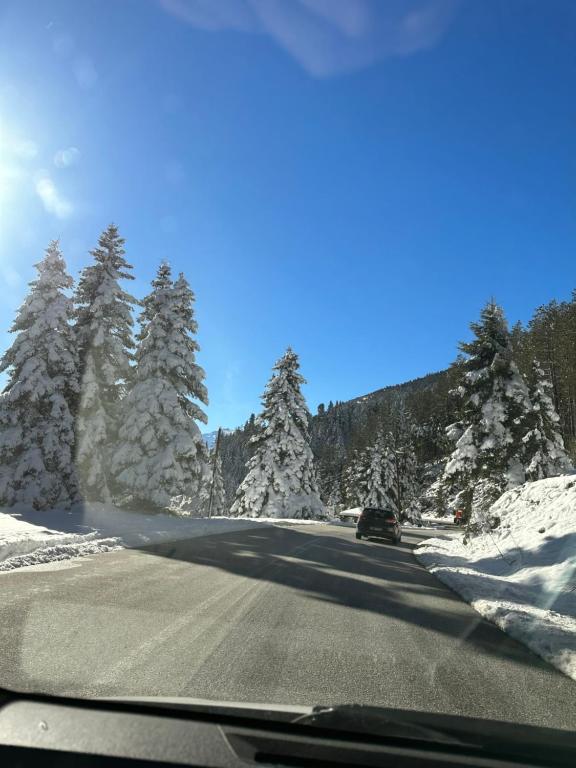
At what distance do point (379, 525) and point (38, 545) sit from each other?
16374 mm

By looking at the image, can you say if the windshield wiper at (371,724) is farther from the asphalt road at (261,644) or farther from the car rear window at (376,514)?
the car rear window at (376,514)

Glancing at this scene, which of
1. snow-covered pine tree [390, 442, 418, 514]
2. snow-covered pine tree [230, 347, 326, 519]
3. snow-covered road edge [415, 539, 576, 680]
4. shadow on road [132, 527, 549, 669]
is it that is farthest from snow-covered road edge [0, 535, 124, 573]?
snow-covered pine tree [390, 442, 418, 514]

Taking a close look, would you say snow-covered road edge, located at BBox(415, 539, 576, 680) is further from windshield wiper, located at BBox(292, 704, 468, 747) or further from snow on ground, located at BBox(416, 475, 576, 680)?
windshield wiper, located at BBox(292, 704, 468, 747)

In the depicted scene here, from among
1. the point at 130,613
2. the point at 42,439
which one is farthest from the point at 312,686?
the point at 42,439

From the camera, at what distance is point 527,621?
24.1 feet

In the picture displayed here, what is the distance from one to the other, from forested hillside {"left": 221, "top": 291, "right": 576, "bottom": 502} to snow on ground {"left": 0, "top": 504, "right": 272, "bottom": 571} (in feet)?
53.8

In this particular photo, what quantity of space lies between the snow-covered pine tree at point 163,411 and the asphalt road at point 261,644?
15.7 metres

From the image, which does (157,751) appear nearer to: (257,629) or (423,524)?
(257,629)

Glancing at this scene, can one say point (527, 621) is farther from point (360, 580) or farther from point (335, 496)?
point (335, 496)

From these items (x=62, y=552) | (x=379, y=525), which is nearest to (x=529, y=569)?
(x=62, y=552)

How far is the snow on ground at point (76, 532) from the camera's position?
34.9ft

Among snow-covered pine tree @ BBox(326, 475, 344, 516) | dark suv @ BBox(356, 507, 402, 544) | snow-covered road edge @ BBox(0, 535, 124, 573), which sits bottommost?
snow-covered road edge @ BBox(0, 535, 124, 573)

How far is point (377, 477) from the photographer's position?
58.0 meters

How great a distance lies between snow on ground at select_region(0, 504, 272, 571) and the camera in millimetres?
10641
